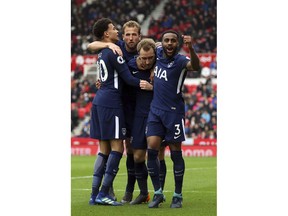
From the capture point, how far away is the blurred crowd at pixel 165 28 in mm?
29422

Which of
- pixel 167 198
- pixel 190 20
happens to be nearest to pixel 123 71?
pixel 167 198

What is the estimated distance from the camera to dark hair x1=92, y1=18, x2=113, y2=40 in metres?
8.44

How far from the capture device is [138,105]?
8.56 metres

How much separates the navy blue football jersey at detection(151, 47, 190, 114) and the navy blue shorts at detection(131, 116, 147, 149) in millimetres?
382

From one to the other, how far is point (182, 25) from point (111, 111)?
25.9 metres

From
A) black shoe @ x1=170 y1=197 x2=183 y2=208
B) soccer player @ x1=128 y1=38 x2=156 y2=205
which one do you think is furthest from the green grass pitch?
soccer player @ x1=128 y1=38 x2=156 y2=205

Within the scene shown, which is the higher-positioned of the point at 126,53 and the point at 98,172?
the point at 126,53

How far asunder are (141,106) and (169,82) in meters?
0.59

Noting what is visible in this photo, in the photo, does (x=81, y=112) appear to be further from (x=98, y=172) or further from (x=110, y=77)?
(x=110, y=77)

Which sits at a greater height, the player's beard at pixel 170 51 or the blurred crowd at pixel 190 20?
the blurred crowd at pixel 190 20

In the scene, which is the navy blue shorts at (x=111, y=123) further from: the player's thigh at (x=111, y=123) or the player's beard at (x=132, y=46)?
the player's beard at (x=132, y=46)

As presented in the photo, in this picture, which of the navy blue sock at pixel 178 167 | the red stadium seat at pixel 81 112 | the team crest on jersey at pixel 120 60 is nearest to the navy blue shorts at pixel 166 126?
the navy blue sock at pixel 178 167

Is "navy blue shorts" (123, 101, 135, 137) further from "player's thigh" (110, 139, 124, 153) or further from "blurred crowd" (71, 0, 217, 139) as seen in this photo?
"blurred crowd" (71, 0, 217, 139)
